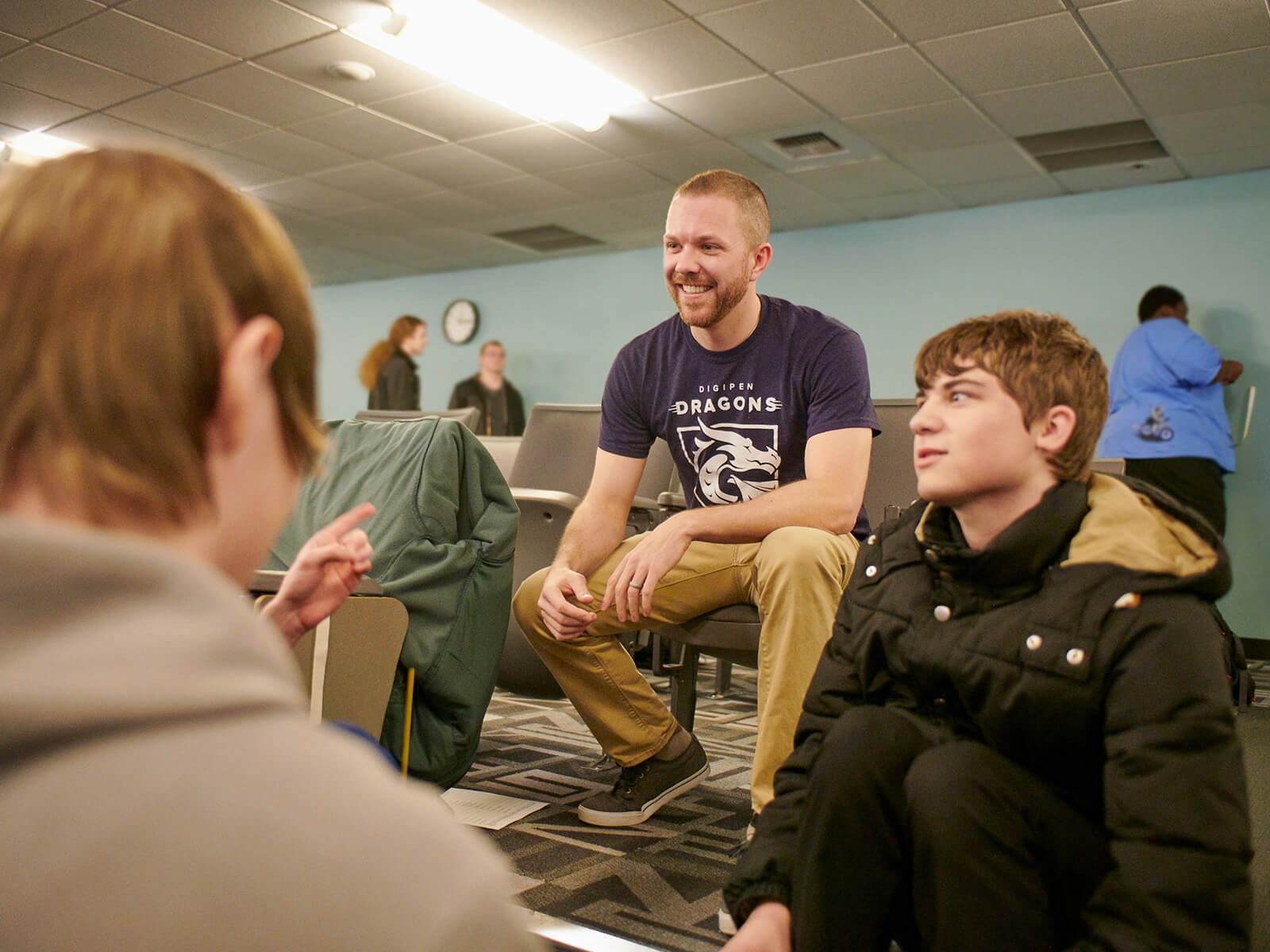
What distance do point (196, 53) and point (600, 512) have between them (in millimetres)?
3188

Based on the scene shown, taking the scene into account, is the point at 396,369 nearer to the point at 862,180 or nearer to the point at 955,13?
the point at 862,180

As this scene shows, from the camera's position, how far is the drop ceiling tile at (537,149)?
491 cm

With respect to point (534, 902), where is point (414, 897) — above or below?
above

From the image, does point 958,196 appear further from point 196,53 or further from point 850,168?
point 196,53

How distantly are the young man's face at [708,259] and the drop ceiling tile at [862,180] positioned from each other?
3.53 metres

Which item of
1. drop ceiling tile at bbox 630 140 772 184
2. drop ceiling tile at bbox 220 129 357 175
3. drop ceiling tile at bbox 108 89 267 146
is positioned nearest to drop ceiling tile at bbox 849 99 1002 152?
drop ceiling tile at bbox 630 140 772 184

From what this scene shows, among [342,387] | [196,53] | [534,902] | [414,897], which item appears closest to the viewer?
[414,897]

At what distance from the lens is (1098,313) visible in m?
5.55

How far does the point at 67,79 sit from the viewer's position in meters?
4.36

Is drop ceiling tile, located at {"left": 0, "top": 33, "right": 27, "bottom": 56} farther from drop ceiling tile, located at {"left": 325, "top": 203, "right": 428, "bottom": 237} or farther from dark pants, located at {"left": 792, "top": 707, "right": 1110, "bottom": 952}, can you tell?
dark pants, located at {"left": 792, "top": 707, "right": 1110, "bottom": 952}

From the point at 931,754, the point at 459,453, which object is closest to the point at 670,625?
the point at 459,453

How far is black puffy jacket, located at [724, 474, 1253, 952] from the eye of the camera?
81cm

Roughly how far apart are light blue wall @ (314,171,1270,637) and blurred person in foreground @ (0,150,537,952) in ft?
14.4

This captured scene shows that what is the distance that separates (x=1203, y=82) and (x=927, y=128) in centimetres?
112
